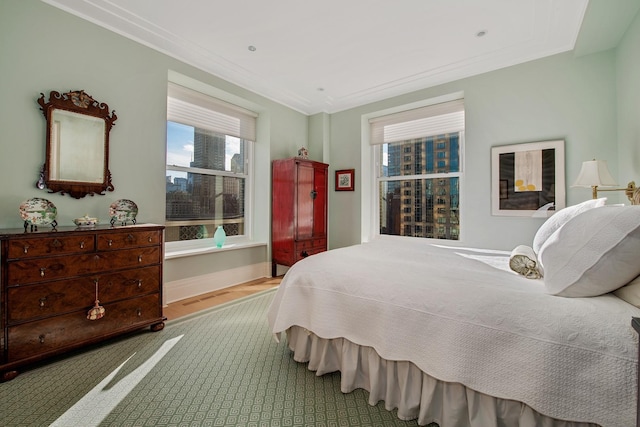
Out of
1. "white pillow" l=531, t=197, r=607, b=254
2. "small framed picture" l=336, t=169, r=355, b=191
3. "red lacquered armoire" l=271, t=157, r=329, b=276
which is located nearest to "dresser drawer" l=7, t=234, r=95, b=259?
"red lacquered armoire" l=271, t=157, r=329, b=276

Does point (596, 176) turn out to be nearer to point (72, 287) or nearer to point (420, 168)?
point (420, 168)

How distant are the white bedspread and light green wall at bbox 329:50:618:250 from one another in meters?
1.72

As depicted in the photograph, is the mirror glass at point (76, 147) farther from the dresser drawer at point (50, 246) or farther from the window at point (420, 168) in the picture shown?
the window at point (420, 168)

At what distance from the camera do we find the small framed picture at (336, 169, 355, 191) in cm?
455

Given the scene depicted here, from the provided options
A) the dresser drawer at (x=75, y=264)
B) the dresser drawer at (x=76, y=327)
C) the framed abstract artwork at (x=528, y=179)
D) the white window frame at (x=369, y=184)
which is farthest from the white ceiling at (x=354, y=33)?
the dresser drawer at (x=76, y=327)

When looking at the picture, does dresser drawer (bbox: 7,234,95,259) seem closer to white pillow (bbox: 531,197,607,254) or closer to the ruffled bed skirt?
the ruffled bed skirt

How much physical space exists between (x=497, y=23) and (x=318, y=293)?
9.56 feet

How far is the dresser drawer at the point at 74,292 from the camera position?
1.77m

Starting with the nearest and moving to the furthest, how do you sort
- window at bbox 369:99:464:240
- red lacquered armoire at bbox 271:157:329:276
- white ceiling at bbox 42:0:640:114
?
white ceiling at bbox 42:0:640:114 < window at bbox 369:99:464:240 < red lacquered armoire at bbox 271:157:329:276

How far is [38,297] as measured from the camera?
6.02 feet

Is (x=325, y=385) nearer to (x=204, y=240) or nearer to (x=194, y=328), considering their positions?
(x=194, y=328)

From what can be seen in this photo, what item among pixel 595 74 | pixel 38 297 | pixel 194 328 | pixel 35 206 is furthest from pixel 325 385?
pixel 595 74

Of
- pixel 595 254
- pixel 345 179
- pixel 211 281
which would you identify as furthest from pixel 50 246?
pixel 345 179

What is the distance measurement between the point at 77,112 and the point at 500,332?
333 cm
